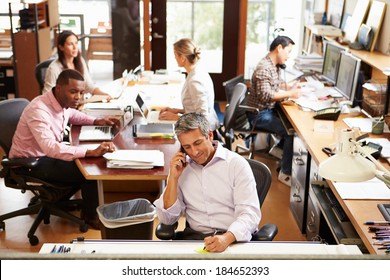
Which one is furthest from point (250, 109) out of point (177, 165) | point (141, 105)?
point (177, 165)

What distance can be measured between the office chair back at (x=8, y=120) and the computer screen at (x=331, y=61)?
276 cm

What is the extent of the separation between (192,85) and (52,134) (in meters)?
1.15

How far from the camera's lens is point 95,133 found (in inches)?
161

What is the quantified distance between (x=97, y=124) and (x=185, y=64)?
82cm

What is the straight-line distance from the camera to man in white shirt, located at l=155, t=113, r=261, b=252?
105 inches

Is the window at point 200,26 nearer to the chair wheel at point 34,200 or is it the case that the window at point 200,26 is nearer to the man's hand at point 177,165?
the chair wheel at point 34,200

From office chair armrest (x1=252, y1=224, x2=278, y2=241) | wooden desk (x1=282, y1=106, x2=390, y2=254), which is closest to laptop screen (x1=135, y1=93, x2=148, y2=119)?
wooden desk (x1=282, y1=106, x2=390, y2=254)

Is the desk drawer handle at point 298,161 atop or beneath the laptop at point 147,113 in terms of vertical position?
beneath

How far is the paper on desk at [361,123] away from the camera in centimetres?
421

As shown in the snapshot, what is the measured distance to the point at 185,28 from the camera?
7703 millimetres

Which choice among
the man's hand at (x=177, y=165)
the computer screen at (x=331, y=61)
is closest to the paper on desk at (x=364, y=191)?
the man's hand at (x=177, y=165)

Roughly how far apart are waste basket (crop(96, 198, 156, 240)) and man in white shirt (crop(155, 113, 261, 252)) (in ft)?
2.08

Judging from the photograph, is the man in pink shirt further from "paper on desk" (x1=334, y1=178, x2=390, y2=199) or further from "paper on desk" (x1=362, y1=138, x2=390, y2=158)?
"paper on desk" (x1=362, y1=138, x2=390, y2=158)

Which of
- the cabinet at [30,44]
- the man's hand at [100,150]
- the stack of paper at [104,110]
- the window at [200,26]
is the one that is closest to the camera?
the man's hand at [100,150]
